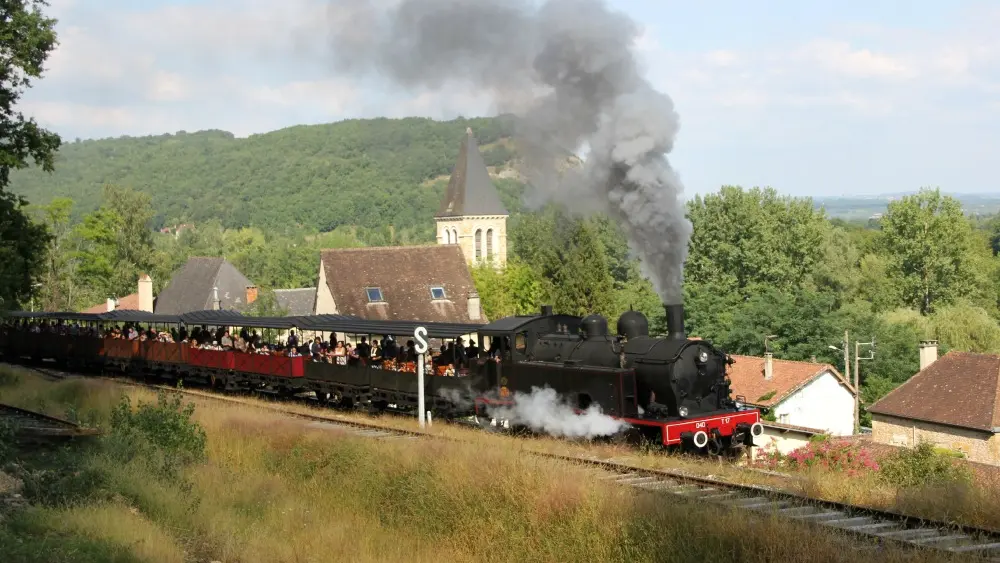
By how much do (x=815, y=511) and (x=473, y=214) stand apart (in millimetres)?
77894

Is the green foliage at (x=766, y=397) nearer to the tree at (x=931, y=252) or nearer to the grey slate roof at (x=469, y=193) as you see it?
the tree at (x=931, y=252)

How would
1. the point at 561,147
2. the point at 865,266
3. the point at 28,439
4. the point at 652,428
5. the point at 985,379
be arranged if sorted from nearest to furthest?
1. the point at 652,428
2. the point at 28,439
3. the point at 561,147
4. the point at 985,379
5. the point at 865,266

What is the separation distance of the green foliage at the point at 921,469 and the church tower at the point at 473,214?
7402 centimetres

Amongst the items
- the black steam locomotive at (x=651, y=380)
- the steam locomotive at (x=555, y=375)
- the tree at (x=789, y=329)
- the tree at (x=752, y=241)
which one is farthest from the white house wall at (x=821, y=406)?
the tree at (x=752, y=241)

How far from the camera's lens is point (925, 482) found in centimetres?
1500

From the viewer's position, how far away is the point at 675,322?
789 inches

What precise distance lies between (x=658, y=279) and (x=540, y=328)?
4059 mm

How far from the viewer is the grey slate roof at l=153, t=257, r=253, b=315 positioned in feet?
230

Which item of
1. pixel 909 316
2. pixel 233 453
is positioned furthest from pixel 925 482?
pixel 909 316

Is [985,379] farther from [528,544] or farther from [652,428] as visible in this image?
[528,544]

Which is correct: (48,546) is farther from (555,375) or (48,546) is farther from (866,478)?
(866,478)

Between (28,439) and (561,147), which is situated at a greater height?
(561,147)

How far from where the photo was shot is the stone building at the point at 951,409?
130 ft

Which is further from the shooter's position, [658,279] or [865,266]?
[865,266]
